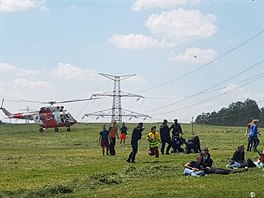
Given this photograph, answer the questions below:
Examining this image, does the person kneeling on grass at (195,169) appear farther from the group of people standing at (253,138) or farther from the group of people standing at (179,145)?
the group of people standing at (253,138)

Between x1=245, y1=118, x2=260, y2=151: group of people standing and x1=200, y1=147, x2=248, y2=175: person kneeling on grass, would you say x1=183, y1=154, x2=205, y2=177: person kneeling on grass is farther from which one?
x1=245, y1=118, x2=260, y2=151: group of people standing

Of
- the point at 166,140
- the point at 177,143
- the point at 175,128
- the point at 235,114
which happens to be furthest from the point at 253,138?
the point at 235,114

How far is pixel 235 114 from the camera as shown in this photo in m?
184

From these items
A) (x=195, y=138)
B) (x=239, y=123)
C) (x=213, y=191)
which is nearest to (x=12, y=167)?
(x=195, y=138)

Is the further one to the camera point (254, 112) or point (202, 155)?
point (254, 112)

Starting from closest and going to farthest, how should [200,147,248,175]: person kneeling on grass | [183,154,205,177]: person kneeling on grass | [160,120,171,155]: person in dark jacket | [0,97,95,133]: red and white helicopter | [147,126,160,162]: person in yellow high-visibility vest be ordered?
[183,154,205,177]: person kneeling on grass
[200,147,248,175]: person kneeling on grass
[147,126,160,162]: person in yellow high-visibility vest
[160,120,171,155]: person in dark jacket
[0,97,95,133]: red and white helicopter

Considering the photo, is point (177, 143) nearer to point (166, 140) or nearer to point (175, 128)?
point (175, 128)

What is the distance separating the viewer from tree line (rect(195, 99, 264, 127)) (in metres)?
179

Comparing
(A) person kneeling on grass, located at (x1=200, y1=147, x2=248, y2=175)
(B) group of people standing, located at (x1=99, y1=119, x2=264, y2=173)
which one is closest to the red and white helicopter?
(B) group of people standing, located at (x1=99, y1=119, x2=264, y2=173)

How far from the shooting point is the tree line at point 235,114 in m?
179

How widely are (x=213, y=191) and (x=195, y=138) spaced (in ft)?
63.5

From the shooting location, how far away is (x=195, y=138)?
3741 cm

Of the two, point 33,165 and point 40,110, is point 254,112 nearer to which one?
point 40,110

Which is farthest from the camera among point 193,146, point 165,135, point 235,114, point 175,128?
point 235,114
